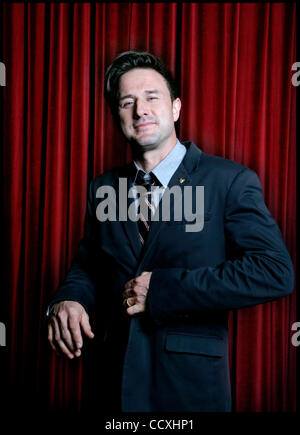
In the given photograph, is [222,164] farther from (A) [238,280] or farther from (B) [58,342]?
(B) [58,342]

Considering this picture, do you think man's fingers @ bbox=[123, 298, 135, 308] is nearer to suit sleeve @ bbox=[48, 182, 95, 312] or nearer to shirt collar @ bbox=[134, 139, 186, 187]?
suit sleeve @ bbox=[48, 182, 95, 312]

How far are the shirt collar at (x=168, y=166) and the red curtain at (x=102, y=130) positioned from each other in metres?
0.49

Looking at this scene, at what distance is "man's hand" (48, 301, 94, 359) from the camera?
1152 mm

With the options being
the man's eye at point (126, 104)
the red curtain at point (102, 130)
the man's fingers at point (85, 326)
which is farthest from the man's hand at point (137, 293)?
the red curtain at point (102, 130)

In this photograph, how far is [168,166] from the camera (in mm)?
1350

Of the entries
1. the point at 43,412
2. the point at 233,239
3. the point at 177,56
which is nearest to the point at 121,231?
the point at 233,239

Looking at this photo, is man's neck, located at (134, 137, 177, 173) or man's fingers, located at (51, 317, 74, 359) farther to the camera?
man's neck, located at (134, 137, 177, 173)

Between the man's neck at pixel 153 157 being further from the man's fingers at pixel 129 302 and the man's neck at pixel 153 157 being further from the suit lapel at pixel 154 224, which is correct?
the man's fingers at pixel 129 302

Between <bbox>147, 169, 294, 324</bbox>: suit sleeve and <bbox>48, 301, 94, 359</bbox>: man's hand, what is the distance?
0.23 meters

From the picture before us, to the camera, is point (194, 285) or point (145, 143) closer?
point (194, 285)

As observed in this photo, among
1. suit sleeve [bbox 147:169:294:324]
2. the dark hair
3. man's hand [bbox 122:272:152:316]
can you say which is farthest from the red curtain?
man's hand [bbox 122:272:152:316]

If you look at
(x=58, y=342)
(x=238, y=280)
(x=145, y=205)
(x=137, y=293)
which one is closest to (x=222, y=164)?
(x=145, y=205)

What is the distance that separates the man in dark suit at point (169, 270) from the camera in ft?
3.57

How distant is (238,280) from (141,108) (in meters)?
0.68
